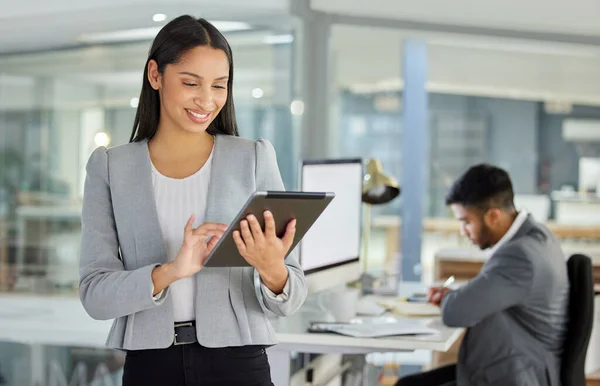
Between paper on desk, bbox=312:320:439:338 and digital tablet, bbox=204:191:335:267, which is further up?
digital tablet, bbox=204:191:335:267

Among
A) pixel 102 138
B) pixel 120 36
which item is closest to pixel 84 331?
pixel 102 138

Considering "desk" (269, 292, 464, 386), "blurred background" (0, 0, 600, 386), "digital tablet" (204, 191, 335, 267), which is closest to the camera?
"digital tablet" (204, 191, 335, 267)

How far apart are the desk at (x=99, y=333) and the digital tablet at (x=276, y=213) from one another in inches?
48.0

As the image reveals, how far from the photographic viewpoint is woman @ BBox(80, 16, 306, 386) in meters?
1.62

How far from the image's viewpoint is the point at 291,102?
5371 millimetres

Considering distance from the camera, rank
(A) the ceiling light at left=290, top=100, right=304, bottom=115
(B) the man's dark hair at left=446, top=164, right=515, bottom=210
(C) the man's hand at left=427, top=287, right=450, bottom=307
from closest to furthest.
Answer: (B) the man's dark hair at left=446, top=164, right=515, bottom=210
(C) the man's hand at left=427, top=287, right=450, bottom=307
(A) the ceiling light at left=290, top=100, right=304, bottom=115

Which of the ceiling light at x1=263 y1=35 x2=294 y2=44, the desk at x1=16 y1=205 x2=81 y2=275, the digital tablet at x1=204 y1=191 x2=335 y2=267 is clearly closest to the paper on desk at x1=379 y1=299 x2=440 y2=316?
the desk at x1=16 y1=205 x2=81 y2=275

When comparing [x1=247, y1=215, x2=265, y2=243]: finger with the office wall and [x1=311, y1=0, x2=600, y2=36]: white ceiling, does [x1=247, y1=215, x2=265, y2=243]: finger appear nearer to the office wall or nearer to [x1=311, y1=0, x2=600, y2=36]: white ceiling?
[x1=311, y1=0, x2=600, y2=36]: white ceiling

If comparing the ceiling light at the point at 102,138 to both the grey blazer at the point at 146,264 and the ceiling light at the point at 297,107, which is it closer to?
the grey blazer at the point at 146,264

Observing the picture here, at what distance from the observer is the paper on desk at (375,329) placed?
2.87 meters

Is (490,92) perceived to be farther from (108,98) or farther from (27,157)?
(27,157)

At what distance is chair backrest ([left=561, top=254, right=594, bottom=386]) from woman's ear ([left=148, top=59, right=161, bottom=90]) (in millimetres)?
1727

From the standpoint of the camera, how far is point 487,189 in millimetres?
3238

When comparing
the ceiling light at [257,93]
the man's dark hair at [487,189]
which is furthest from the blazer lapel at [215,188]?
the ceiling light at [257,93]
